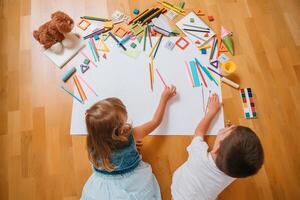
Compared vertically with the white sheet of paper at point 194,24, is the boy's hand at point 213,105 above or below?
below

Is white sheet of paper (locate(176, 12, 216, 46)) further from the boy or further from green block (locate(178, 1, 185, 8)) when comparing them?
the boy

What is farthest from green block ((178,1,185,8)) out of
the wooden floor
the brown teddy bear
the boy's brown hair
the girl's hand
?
the boy's brown hair

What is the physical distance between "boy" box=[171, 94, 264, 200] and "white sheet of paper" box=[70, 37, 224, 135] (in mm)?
192

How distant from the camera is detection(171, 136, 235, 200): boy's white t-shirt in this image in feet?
2.80

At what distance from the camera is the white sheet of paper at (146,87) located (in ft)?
3.87

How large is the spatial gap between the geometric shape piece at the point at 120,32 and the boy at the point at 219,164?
64 centimetres

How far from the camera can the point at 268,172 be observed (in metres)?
1.11

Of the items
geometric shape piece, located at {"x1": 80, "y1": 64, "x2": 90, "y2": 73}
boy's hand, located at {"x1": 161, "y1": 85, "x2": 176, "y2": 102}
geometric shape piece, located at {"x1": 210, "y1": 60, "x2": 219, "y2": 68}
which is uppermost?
geometric shape piece, located at {"x1": 80, "y1": 64, "x2": 90, "y2": 73}

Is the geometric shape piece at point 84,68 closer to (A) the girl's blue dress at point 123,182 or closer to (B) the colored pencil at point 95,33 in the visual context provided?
(B) the colored pencil at point 95,33

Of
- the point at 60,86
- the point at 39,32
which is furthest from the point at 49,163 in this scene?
the point at 39,32

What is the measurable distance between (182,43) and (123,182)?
70 cm

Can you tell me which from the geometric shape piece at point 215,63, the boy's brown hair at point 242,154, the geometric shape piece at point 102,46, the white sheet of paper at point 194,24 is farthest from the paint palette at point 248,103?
the geometric shape piece at point 102,46

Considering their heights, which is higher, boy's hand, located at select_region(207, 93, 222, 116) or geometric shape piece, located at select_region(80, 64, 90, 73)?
geometric shape piece, located at select_region(80, 64, 90, 73)

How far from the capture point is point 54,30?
1.25 meters
